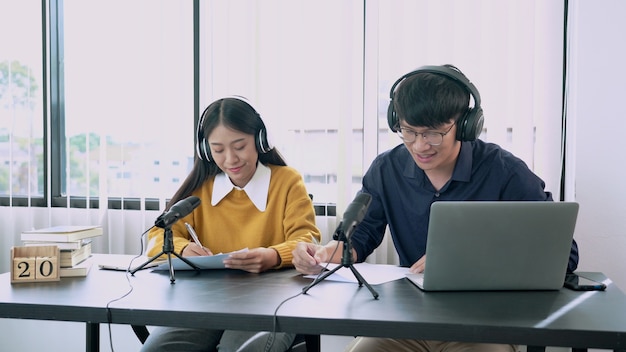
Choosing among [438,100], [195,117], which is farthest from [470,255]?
[195,117]

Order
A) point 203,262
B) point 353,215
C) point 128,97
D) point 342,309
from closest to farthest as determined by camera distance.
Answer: point 342,309, point 353,215, point 203,262, point 128,97

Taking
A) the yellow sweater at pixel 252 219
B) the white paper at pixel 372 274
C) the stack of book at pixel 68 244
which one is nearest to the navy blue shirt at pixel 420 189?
the white paper at pixel 372 274

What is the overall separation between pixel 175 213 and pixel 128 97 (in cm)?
146

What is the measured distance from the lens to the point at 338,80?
2.81 meters

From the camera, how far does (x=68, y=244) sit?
1.86 meters

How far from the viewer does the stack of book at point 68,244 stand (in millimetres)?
1835

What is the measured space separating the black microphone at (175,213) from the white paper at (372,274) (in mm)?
399

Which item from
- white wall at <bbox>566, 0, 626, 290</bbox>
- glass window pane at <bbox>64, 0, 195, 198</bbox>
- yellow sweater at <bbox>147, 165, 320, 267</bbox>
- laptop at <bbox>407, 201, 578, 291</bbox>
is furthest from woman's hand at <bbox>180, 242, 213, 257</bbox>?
white wall at <bbox>566, 0, 626, 290</bbox>

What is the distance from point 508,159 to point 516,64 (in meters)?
0.84

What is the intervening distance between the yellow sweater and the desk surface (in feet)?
1.47

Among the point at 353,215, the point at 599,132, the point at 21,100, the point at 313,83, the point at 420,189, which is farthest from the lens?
the point at 21,100

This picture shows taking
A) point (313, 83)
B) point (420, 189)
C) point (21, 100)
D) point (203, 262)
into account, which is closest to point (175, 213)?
point (203, 262)

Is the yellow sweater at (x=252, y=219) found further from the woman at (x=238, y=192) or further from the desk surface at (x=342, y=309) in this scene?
the desk surface at (x=342, y=309)

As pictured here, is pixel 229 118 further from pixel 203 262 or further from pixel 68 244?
pixel 68 244
